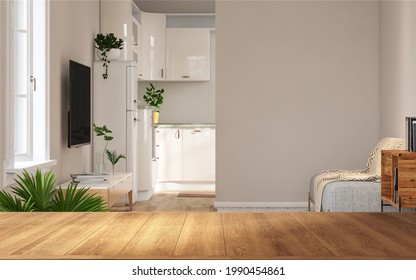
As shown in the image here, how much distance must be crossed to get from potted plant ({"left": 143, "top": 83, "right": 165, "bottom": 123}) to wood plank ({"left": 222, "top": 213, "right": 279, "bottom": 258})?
266 inches

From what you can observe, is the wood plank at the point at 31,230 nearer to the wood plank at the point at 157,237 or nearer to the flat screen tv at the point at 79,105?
the wood plank at the point at 157,237

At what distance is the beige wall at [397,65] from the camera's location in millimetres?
6031

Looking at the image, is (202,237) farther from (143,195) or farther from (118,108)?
(143,195)

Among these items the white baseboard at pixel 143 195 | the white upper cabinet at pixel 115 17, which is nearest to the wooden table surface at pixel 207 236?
the white upper cabinet at pixel 115 17

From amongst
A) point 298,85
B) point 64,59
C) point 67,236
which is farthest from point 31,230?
point 298,85

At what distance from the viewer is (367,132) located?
7.12 meters

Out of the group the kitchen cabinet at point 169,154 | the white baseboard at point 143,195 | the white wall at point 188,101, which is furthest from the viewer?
the white wall at point 188,101

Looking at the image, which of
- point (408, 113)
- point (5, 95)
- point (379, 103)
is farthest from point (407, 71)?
point (5, 95)

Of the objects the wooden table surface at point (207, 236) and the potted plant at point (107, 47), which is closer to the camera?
the wooden table surface at point (207, 236)

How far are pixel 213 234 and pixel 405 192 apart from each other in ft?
11.2

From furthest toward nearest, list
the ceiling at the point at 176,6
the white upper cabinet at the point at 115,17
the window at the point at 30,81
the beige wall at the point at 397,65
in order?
the ceiling at the point at 176,6 < the white upper cabinet at the point at 115,17 < the beige wall at the point at 397,65 < the window at the point at 30,81

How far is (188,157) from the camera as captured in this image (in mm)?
9062

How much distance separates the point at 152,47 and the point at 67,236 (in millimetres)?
7573

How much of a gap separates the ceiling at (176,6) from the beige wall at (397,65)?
107 inches
